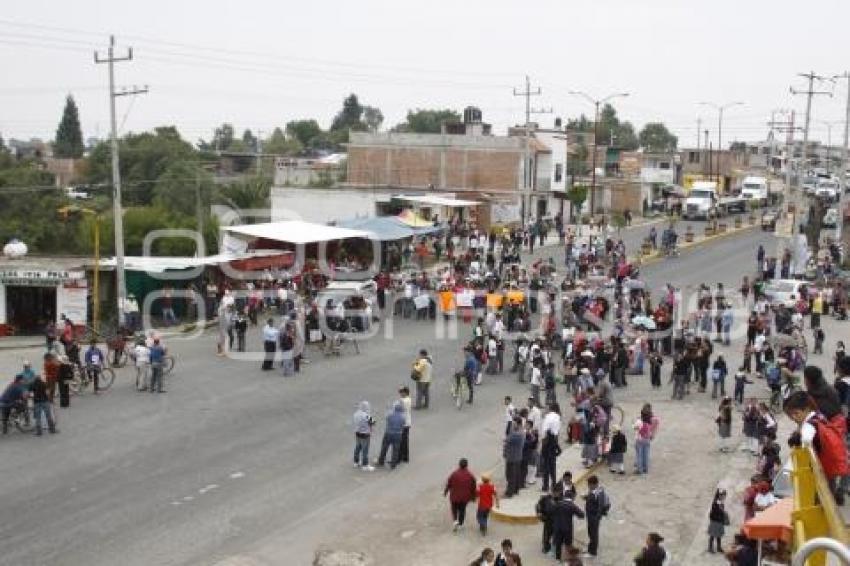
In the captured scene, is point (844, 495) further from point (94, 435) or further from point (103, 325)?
point (103, 325)

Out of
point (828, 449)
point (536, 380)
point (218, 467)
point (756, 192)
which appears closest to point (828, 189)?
A: point (756, 192)

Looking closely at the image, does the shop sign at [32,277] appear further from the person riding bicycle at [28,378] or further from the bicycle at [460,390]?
the bicycle at [460,390]

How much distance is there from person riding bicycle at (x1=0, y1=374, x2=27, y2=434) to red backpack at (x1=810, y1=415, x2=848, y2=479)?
15.2 m

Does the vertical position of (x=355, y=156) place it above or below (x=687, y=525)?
above

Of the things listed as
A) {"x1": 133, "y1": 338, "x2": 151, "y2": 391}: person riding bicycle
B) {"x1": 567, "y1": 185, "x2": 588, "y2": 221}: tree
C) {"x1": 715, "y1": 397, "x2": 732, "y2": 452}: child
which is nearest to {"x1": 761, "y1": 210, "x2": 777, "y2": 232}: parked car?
{"x1": 567, "y1": 185, "x2": 588, "y2": 221}: tree

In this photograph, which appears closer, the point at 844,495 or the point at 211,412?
the point at 844,495

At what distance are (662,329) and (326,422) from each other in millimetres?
10730

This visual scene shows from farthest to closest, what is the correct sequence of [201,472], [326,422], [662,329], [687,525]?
[662,329], [326,422], [201,472], [687,525]

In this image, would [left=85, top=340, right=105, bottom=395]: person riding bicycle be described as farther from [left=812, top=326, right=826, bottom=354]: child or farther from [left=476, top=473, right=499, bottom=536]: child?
[left=812, top=326, right=826, bottom=354]: child

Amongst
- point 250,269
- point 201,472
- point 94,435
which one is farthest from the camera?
point 250,269

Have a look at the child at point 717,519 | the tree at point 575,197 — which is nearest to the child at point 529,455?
the child at point 717,519

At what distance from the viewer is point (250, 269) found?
3322cm

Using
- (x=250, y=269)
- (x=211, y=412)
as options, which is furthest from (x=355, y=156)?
(x=211, y=412)

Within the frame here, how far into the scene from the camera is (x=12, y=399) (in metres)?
18.7
